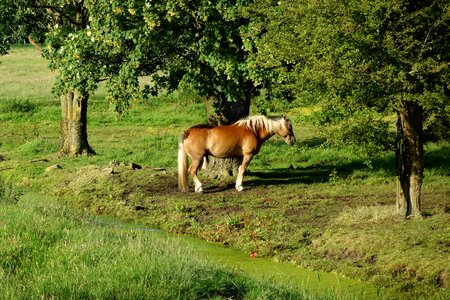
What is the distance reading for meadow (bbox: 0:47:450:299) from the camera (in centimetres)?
1620

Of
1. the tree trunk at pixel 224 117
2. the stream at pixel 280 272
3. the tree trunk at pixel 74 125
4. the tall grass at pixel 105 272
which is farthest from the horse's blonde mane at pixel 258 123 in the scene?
the tall grass at pixel 105 272

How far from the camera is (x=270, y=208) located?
21984 millimetres

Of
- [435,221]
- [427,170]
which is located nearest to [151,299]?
[435,221]

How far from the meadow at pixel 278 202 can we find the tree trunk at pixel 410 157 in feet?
1.35

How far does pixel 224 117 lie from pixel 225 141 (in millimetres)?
2327

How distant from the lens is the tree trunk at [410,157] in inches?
750

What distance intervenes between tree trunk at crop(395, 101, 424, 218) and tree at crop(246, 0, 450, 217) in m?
0.02

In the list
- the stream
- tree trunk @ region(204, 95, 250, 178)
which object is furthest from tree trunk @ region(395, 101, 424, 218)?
tree trunk @ region(204, 95, 250, 178)

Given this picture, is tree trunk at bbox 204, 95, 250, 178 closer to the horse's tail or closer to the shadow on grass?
the shadow on grass

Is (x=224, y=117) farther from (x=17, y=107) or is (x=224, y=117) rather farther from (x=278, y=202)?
(x=17, y=107)

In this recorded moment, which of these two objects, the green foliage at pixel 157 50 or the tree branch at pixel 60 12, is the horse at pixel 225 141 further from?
the tree branch at pixel 60 12

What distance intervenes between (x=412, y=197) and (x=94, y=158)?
16339mm

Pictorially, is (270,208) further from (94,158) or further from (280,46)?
(94,158)

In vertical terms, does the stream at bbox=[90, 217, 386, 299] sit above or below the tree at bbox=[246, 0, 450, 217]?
below
